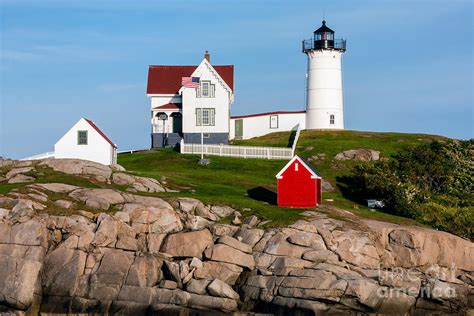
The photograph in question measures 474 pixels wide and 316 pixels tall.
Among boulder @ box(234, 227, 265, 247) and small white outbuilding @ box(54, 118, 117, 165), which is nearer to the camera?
boulder @ box(234, 227, 265, 247)

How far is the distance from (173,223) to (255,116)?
37437mm

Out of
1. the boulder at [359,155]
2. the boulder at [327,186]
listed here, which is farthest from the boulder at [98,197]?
the boulder at [359,155]

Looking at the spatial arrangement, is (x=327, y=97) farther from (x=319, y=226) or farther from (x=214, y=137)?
(x=319, y=226)

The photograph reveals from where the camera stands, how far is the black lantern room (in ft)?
265

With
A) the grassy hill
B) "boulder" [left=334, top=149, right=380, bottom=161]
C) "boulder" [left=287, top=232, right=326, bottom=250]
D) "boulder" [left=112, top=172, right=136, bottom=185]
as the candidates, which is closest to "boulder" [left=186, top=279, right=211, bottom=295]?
"boulder" [left=287, top=232, right=326, bottom=250]

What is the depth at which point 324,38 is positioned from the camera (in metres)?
81.0

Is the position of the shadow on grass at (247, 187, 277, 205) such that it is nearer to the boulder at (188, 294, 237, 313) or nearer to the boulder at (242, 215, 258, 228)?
the boulder at (242, 215, 258, 228)

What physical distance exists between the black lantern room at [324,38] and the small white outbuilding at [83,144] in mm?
26993

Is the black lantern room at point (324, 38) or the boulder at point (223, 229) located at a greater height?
the black lantern room at point (324, 38)

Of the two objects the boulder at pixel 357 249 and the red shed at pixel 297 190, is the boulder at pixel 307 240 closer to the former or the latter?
Result: the boulder at pixel 357 249

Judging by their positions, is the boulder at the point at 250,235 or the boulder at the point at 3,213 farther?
the boulder at the point at 250,235

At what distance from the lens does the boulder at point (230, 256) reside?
140 feet

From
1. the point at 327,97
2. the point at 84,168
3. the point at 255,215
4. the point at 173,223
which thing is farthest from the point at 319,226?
the point at 327,97

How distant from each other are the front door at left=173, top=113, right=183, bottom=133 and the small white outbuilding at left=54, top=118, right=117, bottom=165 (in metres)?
16.7
